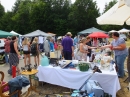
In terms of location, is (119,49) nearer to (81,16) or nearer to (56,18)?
(81,16)

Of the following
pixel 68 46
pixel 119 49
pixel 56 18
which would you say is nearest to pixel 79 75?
pixel 119 49

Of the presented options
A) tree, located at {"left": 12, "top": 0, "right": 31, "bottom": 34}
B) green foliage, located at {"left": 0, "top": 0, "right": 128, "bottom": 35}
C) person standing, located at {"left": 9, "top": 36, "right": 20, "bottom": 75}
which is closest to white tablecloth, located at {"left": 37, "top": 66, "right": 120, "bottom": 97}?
person standing, located at {"left": 9, "top": 36, "right": 20, "bottom": 75}

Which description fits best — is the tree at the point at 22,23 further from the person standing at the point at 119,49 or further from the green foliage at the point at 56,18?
the person standing at the point at 119,49

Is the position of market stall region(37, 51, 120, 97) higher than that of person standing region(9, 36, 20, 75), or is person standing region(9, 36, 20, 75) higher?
person standing region(9, 36, 20, 75)

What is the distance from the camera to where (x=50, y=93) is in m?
4.40

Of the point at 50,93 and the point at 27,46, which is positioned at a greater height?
the point at 27,46

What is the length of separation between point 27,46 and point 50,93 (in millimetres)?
3410

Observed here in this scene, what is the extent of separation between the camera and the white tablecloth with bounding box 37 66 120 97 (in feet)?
12.3

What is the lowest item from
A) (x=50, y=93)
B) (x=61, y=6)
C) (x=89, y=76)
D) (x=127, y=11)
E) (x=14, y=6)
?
(x=50, y=93)

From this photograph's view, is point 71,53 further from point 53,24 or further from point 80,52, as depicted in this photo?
point 53,24

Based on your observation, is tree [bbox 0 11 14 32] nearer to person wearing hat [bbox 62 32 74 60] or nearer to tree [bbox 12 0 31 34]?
tree [bbox 12 0 31 34]

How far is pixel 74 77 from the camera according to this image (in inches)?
163

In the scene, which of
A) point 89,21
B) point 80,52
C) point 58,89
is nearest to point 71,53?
point 80,52

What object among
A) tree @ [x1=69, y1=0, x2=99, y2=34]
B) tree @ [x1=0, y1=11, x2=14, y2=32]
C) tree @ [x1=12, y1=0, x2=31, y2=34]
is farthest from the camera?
tree @ [x1=0, y1=11, x2=14, y2=32]
